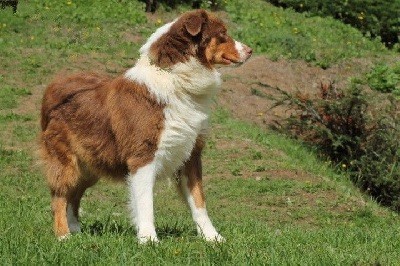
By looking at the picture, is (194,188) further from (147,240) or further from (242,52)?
(242,52)

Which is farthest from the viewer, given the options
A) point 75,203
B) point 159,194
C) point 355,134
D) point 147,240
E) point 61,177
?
point 355,134

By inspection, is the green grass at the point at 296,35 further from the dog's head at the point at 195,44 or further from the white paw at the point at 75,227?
the dog's head at the point at 195,44

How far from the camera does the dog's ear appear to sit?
23.8 feet

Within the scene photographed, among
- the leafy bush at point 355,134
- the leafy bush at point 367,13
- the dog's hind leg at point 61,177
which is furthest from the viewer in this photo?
the leafy bush at point 367,13

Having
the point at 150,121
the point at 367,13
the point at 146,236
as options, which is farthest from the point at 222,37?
the point at 367,13

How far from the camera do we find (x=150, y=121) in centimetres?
720

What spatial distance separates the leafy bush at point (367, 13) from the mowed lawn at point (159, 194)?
4.72m

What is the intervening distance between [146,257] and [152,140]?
1.46 m

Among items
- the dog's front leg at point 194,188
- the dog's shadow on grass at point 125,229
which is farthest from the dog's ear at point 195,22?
the dog's shadow on grass at point 125,229

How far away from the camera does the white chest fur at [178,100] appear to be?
7.21 meters

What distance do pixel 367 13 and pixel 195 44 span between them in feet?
54.3

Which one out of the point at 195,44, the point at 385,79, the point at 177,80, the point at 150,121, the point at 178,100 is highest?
the point at 195,44

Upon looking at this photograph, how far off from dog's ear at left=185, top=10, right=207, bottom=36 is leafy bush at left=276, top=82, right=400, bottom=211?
6.62m

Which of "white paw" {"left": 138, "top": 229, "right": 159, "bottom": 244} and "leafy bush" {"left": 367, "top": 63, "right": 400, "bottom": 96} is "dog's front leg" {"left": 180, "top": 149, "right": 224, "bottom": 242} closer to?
"white paw" {"left": 138, "top": 229, "right": 159, "bottom": 244}
